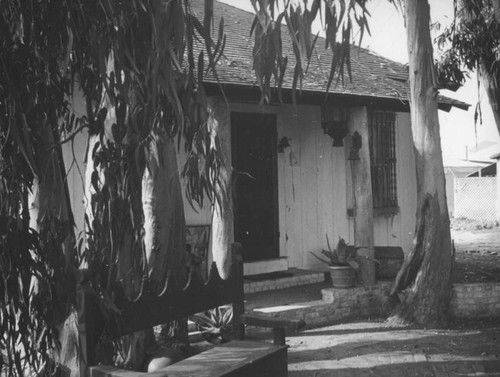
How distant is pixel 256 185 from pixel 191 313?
5.69 m

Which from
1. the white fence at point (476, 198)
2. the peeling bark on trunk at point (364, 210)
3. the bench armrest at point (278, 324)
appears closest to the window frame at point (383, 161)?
the peeling bark on trunk at point (364, 210)

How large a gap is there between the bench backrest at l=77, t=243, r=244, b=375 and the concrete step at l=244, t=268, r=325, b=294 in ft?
14.1

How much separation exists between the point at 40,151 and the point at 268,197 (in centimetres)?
702

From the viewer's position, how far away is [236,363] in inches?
154

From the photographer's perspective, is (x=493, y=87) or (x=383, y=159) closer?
(x=493, y=87)

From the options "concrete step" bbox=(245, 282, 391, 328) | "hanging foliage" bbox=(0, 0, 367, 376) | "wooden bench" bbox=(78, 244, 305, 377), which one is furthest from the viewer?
"concrete step" bbox=(245, 282, 391, 328)

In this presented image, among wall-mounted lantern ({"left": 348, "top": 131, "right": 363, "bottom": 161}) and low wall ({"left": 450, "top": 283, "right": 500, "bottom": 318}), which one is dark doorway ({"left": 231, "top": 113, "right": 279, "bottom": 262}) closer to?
wall-mounted lantern ({"left": 348, "top": 131, "right": 363, "bottom": 161})

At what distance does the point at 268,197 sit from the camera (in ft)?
32.8

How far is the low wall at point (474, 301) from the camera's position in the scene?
28.4ft

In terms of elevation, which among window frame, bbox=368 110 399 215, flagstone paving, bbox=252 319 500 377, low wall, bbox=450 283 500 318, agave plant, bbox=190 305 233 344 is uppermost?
window frame, bbox=368 110 399 215

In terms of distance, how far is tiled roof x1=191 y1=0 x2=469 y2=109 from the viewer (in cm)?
846

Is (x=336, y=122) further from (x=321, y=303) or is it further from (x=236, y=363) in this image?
(x=236, y=363)

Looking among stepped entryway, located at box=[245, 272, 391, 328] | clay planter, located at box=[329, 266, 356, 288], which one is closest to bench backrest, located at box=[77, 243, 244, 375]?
stepped entryway, located at box=[245, 272, 391, 328]

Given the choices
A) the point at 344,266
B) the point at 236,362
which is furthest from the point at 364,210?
the point at 236,362
